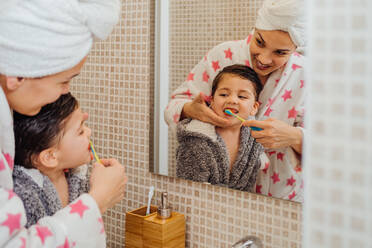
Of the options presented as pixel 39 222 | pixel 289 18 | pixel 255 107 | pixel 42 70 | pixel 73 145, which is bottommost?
pixel 39 222

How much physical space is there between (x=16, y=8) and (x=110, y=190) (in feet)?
1.58

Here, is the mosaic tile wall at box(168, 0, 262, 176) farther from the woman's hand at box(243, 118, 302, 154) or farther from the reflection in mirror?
the woman's hand at box(243, 118, 302, 154)

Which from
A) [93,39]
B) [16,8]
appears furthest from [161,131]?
[16,8]

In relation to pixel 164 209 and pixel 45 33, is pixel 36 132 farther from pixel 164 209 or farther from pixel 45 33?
pixel 164 209

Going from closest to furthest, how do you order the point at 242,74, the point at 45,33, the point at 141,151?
the point at 45,33 → the point at 242,74 → the point at 141,151

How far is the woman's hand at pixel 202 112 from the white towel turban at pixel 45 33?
416 millimetres

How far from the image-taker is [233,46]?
3.38 ft

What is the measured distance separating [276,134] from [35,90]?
577 millimetres

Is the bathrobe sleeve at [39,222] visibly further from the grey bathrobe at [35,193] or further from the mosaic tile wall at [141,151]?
the mosaic tile wall at [141,151]

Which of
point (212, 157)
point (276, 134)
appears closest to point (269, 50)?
point (276, 134)

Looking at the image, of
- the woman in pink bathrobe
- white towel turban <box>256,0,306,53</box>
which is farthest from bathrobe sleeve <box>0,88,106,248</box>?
white towel turban <box>256,0,306,53</box>

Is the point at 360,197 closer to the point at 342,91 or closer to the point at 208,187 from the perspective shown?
the point at 342,91

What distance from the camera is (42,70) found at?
0.74 metres

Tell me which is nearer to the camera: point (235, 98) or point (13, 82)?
point (13, 82)
